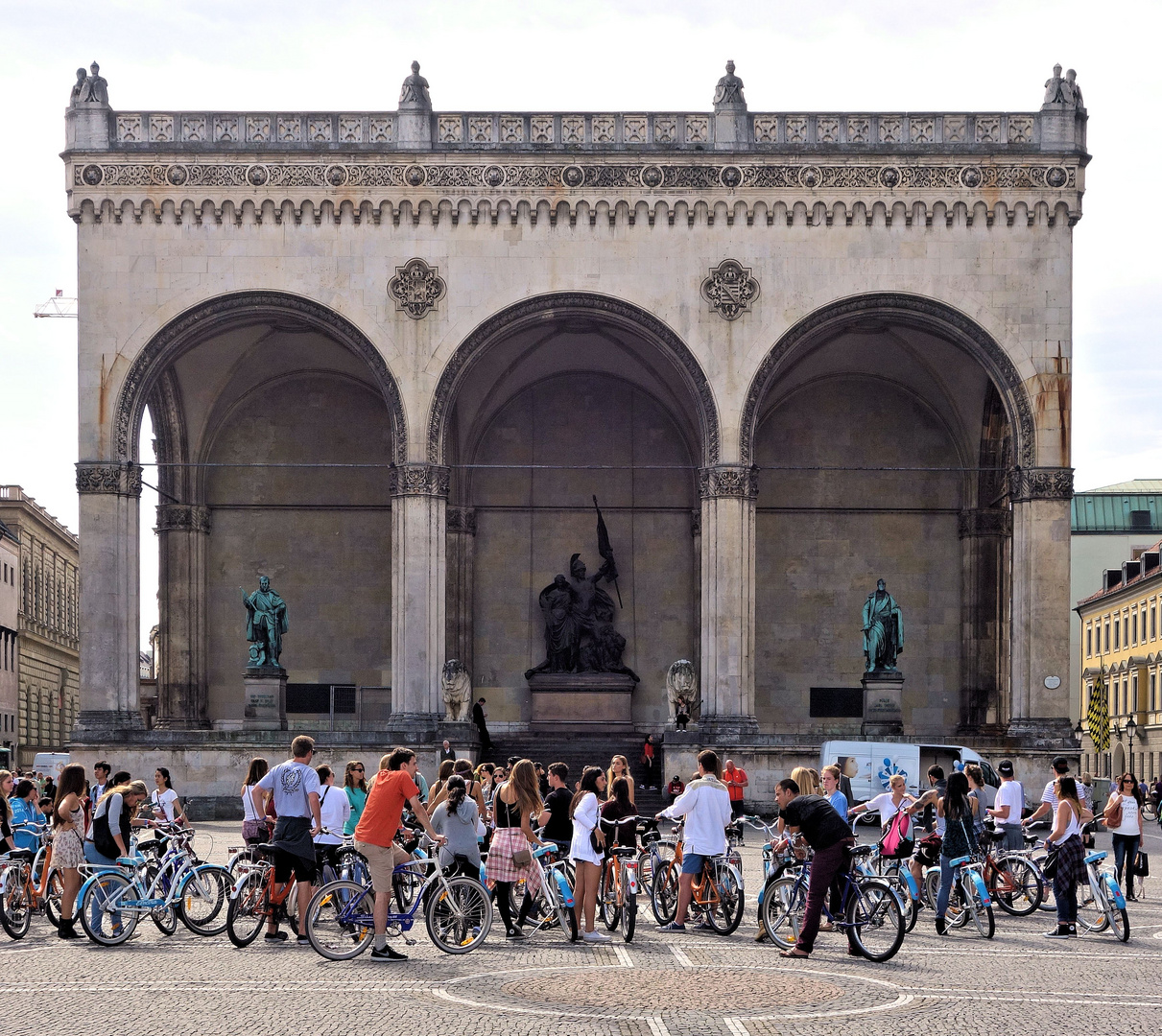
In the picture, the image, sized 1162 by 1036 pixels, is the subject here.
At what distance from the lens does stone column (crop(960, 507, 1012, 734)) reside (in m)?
40.3

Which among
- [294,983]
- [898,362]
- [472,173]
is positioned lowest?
[294,983]

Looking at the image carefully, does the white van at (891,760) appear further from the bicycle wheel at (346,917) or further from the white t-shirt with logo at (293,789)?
the white t-shirt with logo at (293,789)

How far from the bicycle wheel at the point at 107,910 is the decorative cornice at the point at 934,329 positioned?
2100 cm

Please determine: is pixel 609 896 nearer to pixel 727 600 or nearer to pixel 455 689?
pixel 727 600

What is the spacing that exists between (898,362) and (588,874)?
26.2 m

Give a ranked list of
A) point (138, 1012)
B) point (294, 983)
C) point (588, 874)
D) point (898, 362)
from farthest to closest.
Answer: point (898, 362) → point (588, 874) → point (294, 983) → point (138, 1012)

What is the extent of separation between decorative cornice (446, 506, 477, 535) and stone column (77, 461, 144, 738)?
828 centimetres

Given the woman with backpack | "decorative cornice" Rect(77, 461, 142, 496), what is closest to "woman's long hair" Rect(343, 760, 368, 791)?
the woman with backpack

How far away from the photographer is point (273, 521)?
41562 mm

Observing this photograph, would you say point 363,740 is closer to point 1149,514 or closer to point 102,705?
point 102,705

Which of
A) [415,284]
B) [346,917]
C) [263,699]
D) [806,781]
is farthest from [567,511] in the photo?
[346,917]

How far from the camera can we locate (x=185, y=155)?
3519cm

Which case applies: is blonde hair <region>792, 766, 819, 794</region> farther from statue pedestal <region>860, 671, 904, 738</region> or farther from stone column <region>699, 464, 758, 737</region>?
statue pedestal <region>860, 671, 904, 738</region>

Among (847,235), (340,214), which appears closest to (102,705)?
(340,214)
